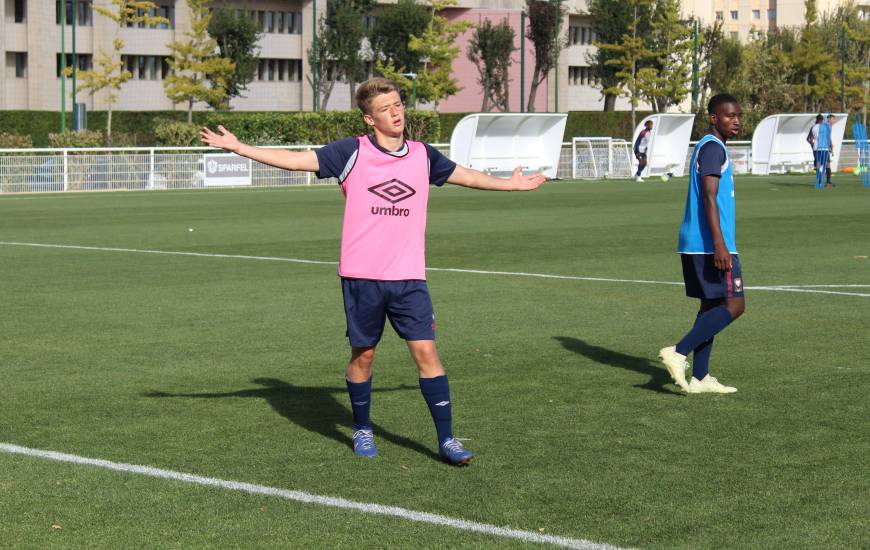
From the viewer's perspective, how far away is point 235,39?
270ft

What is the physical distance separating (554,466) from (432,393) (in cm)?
66

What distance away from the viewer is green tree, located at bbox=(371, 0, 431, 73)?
86812 mm

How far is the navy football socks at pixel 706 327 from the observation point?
866cm

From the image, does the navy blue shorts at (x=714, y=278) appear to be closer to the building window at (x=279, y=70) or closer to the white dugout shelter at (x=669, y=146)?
the white dugout shelter at (x=669, y=146)

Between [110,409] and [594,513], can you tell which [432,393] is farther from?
[110,409]

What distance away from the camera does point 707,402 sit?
8.44 meters

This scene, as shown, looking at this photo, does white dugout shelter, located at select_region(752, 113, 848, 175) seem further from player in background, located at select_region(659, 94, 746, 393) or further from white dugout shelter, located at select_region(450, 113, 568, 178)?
player in background, located at select_region(659, 94, 746, 393)

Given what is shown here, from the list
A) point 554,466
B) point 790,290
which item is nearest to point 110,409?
point 554,466

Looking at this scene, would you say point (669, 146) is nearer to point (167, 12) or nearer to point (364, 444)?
point (364, 444)

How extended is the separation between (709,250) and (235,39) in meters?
75.9

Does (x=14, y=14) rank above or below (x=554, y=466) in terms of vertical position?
above

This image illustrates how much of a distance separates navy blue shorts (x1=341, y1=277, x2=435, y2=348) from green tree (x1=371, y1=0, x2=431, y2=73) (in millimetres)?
80593

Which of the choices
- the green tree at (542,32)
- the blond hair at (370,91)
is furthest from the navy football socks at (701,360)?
the green tree at (542,32)

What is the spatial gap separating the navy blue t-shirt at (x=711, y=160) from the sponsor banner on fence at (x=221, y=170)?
1176 inches
